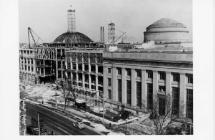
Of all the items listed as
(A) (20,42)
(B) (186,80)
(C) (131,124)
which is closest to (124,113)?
(C) (131,124)

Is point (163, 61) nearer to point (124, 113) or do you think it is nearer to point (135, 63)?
point (135, 63)

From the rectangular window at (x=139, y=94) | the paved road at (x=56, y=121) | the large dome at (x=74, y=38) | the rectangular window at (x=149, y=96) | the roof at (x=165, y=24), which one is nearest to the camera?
the paved road at (x=56, y=121)

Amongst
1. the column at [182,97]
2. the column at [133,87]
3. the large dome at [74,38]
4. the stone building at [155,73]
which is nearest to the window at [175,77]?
the stone building at [155,73]

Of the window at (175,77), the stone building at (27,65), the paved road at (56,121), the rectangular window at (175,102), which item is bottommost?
the paved road at (56,121)

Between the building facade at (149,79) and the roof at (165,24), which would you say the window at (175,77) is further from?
the roof at (165,24)

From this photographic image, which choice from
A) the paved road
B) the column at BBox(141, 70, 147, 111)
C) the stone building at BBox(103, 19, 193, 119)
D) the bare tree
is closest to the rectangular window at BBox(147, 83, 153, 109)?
the stone building at BBox(103, 19, 193, 119)

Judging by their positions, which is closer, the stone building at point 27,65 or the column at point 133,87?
the stone building at point 27,65

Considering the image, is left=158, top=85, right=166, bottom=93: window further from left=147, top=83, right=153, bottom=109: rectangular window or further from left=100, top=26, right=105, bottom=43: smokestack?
left=100, top=26, right=105, bottom=43: smokestack
